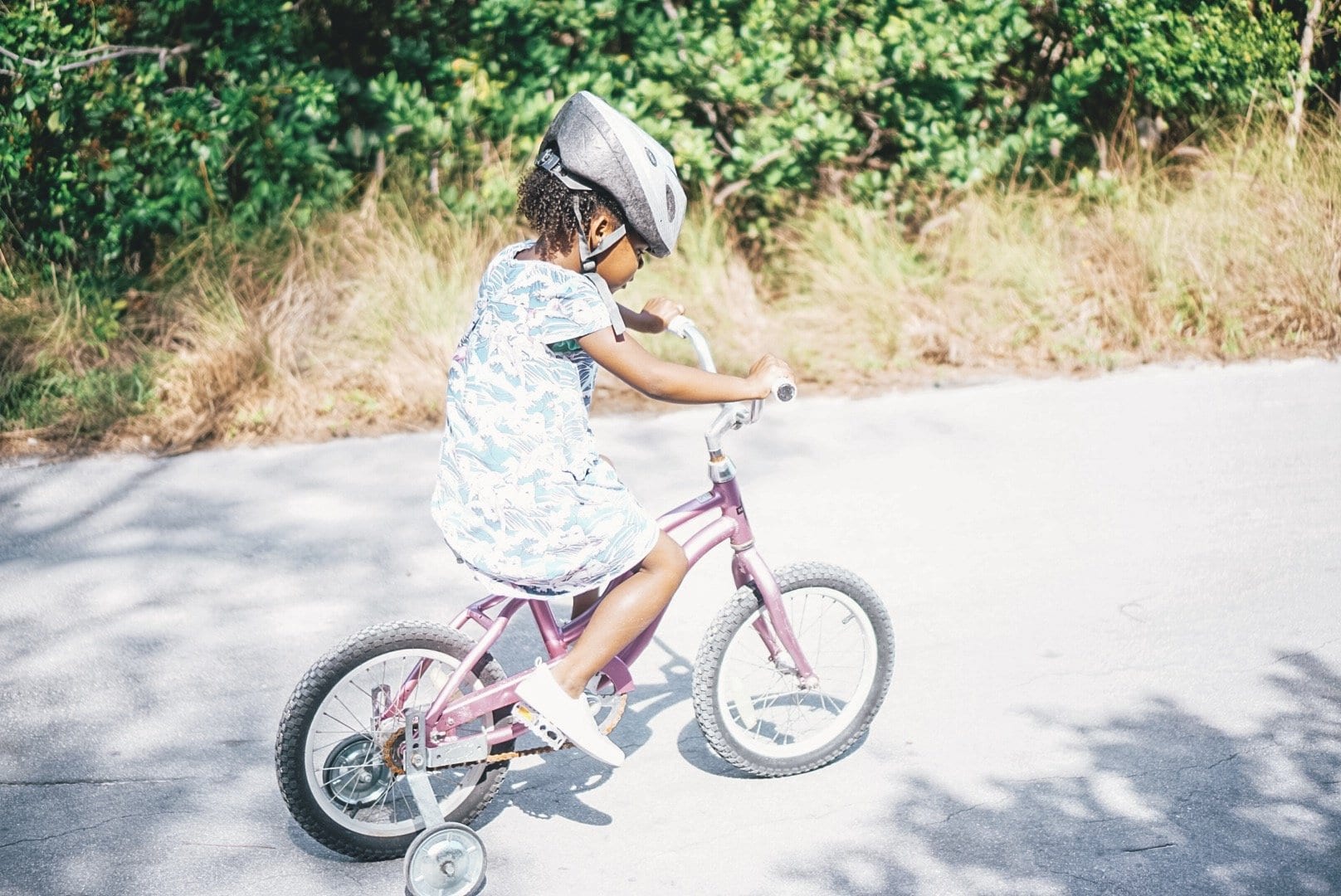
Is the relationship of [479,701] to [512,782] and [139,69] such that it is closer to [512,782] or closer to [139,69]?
[512,782]

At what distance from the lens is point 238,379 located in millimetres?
6375

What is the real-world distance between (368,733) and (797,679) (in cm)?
121

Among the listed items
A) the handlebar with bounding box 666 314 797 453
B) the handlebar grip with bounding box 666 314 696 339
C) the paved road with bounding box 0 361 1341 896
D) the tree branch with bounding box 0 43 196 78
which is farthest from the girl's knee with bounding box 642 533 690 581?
the tree branch with bounding box 0 43 196 78

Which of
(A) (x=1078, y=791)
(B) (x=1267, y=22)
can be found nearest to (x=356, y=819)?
(A) (x=1078, y=791)

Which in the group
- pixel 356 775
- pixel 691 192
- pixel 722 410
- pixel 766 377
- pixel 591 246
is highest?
pixel 591 246

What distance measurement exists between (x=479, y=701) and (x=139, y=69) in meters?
5.23

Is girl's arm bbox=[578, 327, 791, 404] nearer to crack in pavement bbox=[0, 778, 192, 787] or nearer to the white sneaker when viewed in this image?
the white sneaker

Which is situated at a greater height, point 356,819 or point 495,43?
point 495,43

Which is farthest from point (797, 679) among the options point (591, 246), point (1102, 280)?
point (1102, 280)

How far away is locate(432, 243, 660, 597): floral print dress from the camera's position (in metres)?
2.97

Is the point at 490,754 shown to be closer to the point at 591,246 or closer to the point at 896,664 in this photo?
the point at 591,246

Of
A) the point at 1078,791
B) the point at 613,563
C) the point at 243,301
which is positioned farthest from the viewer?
the point at 243,301

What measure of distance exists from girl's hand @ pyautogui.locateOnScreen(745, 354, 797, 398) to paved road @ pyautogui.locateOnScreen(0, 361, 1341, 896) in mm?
1232

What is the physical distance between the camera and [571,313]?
9.68 feet
